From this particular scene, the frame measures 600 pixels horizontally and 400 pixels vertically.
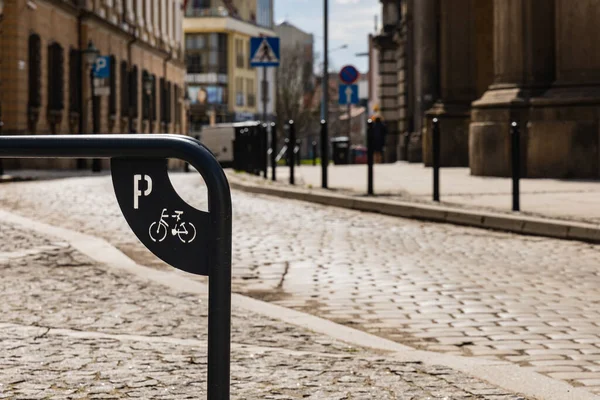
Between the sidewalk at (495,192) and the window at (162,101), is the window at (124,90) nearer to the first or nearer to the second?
the window at (162,101)

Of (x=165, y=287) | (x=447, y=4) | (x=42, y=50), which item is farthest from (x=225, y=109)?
(x=165, y=287)

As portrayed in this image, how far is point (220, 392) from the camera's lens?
2979mm

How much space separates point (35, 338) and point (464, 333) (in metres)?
2.13

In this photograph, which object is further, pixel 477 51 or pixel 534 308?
pixel 477 51

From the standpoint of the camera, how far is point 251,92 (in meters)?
95.8

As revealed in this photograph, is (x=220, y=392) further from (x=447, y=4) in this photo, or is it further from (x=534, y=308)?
(x=447, y=4)

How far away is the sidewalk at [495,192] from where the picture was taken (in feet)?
43.3

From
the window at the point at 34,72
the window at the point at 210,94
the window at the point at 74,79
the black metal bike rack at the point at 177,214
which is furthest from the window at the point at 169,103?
the black metal bike rack at the point at 177,214

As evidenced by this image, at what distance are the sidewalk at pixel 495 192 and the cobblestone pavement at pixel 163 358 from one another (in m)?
6.07

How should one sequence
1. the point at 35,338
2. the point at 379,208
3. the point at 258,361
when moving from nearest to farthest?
the point at 258,361, the point at 35,338, the point at 379,208

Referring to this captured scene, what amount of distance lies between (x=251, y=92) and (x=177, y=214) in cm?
9331

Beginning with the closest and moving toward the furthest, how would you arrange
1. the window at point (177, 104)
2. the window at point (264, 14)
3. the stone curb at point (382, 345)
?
the stone curb at point (382, 345) → the window at point (177, 104) → the window at point (264, 14)

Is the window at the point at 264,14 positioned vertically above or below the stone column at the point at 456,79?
Answer: above

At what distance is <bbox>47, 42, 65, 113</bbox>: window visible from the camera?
3647 centimetres
